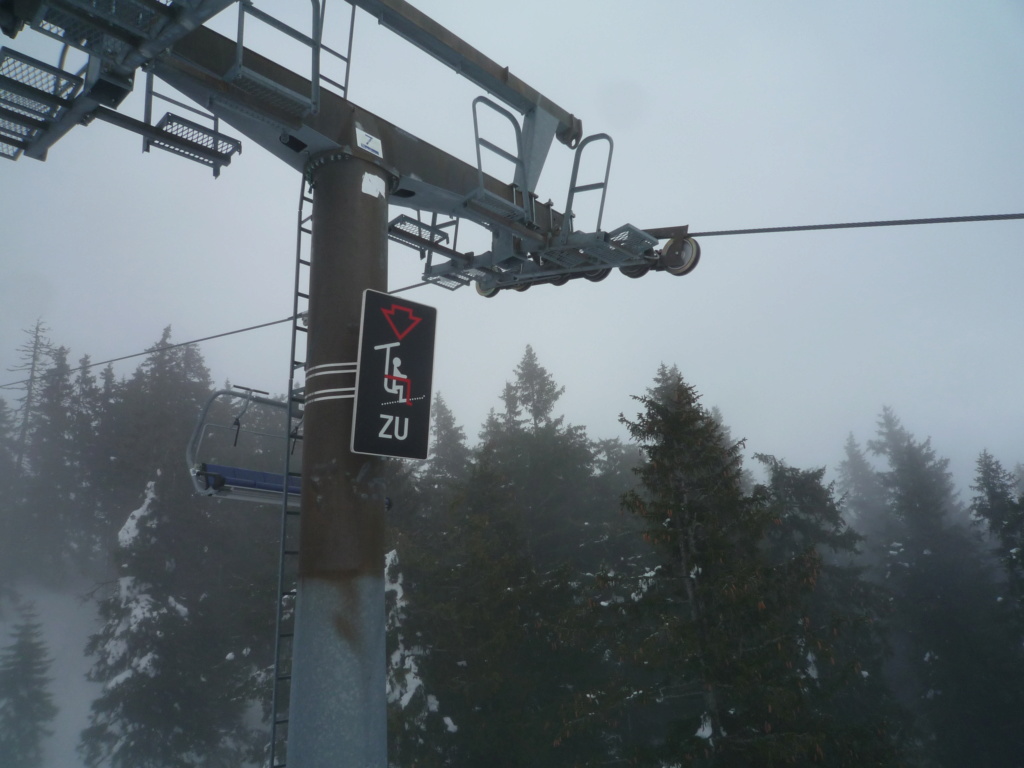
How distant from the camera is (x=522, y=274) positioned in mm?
10109

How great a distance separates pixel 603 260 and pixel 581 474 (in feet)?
105

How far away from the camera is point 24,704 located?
42594 mm

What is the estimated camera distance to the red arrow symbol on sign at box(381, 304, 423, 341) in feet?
20.9

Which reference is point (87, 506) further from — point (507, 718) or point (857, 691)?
point (857, 691)

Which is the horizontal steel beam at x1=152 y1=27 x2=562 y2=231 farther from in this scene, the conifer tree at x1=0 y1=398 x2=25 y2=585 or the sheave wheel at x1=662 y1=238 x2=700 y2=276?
the conifer tree at x1=0 y1=398 x2=25 y2=585

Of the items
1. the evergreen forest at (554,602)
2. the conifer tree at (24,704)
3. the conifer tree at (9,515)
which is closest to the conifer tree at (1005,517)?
the evergreen forest at (554,602)

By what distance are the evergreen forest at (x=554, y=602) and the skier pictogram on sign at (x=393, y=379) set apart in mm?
1141

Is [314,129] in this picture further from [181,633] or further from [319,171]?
[181,633]

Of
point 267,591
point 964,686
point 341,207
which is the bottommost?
point 964,686

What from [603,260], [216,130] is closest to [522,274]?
[603,260]

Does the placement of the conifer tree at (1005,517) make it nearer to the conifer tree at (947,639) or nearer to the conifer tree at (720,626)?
the conifer tree at (947,639)

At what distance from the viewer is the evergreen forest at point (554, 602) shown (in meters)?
18.6

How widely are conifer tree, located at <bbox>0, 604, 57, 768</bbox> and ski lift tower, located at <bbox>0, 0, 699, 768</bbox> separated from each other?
49.1m

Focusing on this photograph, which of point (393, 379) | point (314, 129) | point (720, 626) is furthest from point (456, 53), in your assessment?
point (720, 626)
